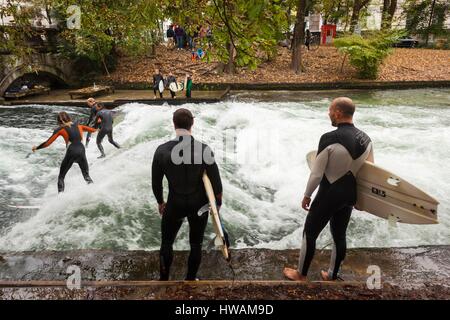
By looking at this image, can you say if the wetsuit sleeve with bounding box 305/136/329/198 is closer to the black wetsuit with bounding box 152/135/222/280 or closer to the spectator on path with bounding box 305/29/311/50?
the black wetsuit with bounding box 152/135/222/280

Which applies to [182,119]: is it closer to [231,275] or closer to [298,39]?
[231,275]

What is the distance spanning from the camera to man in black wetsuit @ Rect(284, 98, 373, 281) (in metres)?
3.18

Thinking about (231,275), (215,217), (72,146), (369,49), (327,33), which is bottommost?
(231,275)

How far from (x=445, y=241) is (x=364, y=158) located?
3105 mm

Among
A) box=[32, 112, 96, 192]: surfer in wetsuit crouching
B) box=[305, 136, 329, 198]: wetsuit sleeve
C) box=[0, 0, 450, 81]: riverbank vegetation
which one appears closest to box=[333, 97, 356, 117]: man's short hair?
box=[305, 136, 329, 198]: wetsuit sleeve

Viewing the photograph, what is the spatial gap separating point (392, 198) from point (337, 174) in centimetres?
78

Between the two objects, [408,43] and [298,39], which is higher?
[408,43]

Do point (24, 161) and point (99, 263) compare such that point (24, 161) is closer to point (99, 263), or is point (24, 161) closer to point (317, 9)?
point (99, 263)

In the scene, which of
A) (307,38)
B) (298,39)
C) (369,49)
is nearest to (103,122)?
(298,39)

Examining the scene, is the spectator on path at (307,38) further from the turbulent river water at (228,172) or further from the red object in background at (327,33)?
the turbulent river water at (228,172)

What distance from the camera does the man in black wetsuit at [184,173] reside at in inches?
125

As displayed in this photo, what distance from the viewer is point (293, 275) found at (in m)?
3.77

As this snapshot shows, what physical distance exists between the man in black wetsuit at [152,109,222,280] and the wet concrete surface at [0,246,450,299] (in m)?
0.64
